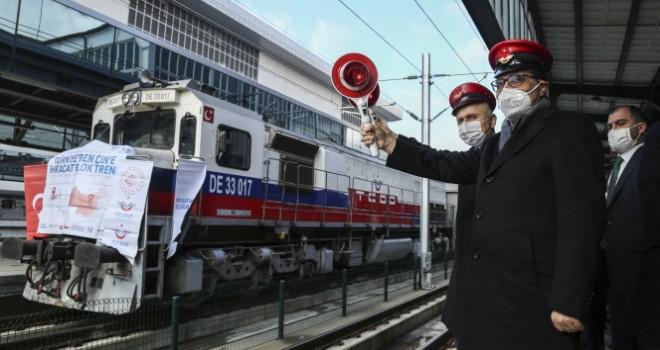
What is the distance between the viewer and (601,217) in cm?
189

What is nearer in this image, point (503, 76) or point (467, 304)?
point (467, 304)

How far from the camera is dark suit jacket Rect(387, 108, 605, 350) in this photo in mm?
1846

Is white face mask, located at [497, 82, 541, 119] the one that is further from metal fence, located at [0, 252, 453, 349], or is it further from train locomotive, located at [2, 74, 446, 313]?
train locomotive, located at [2, 74, 446, 313]

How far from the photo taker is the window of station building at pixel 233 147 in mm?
8562

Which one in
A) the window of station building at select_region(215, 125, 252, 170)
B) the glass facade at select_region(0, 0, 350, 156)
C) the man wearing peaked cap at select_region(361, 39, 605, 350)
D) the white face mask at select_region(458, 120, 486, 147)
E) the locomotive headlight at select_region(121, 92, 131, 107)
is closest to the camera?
the man wearing peaked cap at select_region(361, 39, 605, 350)

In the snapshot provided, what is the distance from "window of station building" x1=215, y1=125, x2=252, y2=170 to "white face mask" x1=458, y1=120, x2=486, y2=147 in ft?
17.8

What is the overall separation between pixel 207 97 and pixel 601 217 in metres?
7.43

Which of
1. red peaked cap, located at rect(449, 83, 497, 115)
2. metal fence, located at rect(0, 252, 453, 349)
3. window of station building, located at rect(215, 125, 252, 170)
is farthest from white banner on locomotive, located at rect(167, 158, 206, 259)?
red peaked cap, located at rect(449, 83, 497, 115)

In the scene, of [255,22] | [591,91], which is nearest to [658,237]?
[591,91]

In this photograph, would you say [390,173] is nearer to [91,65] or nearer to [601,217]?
[91,65]

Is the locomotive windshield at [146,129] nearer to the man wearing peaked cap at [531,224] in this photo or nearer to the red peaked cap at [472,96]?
the red peaked cap at [472,96]

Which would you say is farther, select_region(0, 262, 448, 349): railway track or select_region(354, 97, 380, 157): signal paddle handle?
select_region(0, 262, 448, 349): railway track

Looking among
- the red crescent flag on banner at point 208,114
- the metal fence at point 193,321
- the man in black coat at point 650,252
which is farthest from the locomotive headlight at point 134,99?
the man in black coat at point 650,252

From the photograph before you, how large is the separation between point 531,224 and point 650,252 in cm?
85
